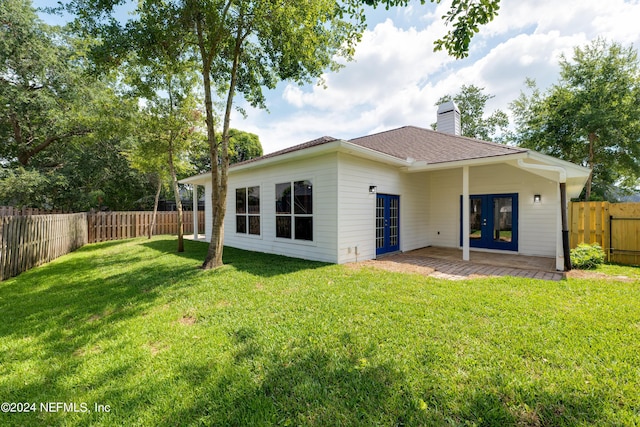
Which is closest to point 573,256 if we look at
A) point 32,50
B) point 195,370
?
point 195,370

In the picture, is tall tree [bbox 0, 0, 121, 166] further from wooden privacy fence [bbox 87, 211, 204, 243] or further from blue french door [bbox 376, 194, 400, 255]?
blue french door [bbox 376, 194, 400, 255]

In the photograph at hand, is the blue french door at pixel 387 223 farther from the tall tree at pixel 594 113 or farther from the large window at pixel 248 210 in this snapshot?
the tall tree at pixel 594 113

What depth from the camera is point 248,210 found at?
9.93 meters

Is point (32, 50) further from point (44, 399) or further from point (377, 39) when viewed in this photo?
point (44, 399)

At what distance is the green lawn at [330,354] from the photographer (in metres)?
1.97

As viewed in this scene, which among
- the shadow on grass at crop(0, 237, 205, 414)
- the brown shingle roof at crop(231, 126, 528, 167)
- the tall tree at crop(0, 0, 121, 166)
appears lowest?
the shadow on grass at crop(0, 237, 205, 414)

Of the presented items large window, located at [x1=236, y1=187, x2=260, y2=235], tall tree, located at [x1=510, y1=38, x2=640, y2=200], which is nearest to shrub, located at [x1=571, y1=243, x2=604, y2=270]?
large window, located at [x1=236, y1=187, x2=260, y2=235]

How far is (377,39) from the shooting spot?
768 centimetres

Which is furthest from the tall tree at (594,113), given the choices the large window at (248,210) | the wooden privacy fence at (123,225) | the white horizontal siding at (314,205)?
the wooden privacy fence at (123,225)

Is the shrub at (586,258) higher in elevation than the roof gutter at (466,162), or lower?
lower

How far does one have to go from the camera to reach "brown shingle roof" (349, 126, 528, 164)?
7641 millimetres

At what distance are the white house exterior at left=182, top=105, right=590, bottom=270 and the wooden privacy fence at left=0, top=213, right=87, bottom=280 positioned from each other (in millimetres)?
5377

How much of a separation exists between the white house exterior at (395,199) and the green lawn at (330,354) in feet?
8.49

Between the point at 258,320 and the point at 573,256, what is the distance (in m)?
7.42
